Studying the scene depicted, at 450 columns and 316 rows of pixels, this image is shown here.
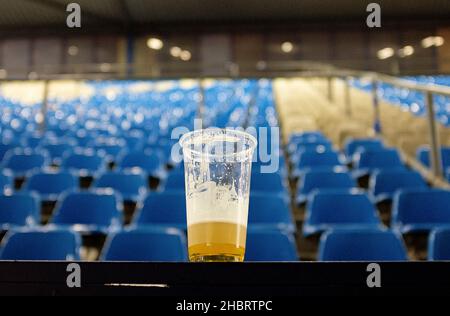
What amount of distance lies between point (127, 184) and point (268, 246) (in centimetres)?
114

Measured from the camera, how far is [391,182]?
2.39 meters

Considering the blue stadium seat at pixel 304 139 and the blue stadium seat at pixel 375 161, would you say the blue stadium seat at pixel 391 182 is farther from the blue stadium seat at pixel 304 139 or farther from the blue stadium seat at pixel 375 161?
the blue stadium seat at pixel 304 139

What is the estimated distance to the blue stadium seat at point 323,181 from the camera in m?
2.43

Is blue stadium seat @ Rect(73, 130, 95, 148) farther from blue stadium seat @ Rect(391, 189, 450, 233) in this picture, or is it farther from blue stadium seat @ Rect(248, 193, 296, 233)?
blue stadium seat @ Rect(391, 189, 450, 233)

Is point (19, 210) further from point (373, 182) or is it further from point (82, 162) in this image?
point (373, 182)

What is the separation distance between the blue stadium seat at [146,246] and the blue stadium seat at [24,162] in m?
1.58

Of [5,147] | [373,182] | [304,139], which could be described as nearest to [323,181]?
[373,182]

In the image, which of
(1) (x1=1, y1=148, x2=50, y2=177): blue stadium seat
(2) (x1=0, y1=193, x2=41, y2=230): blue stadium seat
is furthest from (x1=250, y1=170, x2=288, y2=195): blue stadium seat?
(1) (x1=1, y1=148, x2=50, y2=177): blue stadium seat

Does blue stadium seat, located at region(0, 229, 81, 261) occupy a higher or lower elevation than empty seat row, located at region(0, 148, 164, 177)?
lower

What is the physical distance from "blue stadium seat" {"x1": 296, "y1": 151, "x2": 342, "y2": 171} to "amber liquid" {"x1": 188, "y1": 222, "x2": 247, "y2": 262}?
2271mm

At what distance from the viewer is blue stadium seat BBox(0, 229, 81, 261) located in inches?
59.1
